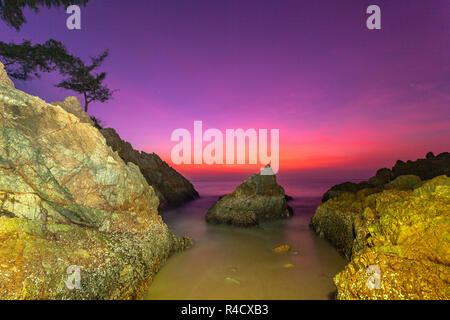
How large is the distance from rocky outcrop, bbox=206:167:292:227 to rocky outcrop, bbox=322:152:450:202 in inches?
268

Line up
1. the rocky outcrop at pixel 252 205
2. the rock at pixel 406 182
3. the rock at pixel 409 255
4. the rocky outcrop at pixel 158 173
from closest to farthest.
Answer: the rock at pixel 409 255
the rock at pixel 406 182
the rocky outcrop at pixel 252 205
the rocky outcrop at pixel 158 173

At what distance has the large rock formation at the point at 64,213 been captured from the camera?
147 inches

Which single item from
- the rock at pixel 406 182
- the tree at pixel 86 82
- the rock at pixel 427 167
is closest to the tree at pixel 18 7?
the tree at pixel 86 82

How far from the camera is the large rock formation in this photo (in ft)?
12.3

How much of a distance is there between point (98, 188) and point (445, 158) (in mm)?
30677

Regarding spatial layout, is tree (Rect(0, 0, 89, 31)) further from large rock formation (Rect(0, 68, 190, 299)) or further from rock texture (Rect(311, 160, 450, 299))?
rock texture (Rect(311, 160, 450, 299))

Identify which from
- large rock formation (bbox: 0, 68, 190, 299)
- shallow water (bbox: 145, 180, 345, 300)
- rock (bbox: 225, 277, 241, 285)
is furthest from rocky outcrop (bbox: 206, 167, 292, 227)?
large rock formation (bbox: 0, 68, 190, 299)

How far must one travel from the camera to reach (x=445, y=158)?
2059 cm

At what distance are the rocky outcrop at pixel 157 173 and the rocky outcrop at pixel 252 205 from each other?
8932mm

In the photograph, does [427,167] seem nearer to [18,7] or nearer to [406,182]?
[406,182]

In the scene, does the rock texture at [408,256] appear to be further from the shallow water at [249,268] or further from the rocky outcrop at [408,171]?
the rocky outcrop at [408,171]

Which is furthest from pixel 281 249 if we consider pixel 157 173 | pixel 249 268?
pixel 157 173
